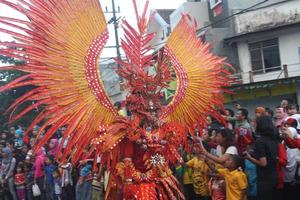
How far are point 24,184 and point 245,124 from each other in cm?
627

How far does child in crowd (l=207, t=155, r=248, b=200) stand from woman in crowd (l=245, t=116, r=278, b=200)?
0.22m

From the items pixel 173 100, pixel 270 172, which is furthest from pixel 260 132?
pixel 173 100

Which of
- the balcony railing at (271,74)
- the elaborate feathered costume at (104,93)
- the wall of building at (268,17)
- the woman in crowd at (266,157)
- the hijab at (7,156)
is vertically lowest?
the hijab at (7,156)

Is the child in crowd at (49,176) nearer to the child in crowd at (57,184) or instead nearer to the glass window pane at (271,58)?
the child in crowd at (57,184)

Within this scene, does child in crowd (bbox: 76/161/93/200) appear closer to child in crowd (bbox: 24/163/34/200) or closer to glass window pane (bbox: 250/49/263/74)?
child in crowd (bbox: 24/163/34/200)

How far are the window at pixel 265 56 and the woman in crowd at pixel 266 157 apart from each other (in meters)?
14.3

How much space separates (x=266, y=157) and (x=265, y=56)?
1468 centimetres

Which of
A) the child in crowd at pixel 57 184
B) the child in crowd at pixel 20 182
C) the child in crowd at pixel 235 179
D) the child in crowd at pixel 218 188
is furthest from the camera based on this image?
the child in crowd at pixel 20 182

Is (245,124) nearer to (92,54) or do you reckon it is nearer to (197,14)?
(92,54)

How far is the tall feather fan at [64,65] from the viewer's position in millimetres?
3359

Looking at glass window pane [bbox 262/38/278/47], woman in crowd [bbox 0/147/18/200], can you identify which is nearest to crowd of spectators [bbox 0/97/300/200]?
woman in crowd [bbox 0/147/18/200]

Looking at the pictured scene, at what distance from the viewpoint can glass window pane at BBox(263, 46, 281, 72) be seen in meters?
18.7

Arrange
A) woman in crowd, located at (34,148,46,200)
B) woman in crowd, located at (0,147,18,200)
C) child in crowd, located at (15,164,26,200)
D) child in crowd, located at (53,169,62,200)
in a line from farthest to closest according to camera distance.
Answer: woman in crowd, located at (0,147,18,200) → child in crowd, located at (15,164,26,200) → woman in crowd, located at (34,148,46,200) → child in crowd, located at (53,169,62,200)

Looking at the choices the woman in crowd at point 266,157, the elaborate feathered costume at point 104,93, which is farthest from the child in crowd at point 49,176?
the elaborate feathered costume at point 104,93
